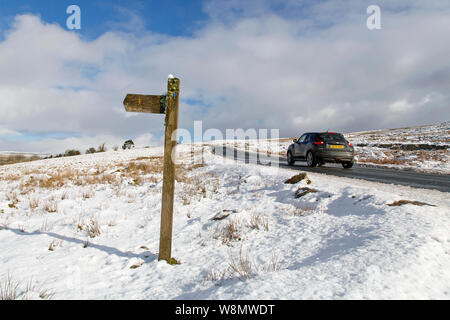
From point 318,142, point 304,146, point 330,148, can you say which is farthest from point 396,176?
point 304,146

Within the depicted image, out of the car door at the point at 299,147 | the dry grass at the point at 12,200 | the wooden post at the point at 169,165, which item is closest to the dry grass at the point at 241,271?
the wooden post at the point at 169,165

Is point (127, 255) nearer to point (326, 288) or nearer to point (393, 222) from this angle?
point (326, 288)

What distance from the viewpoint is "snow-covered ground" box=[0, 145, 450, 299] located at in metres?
2.38

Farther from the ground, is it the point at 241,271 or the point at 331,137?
the point at 331,137

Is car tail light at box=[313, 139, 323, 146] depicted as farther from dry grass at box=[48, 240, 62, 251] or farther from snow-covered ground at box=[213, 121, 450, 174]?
dry grass at box=[48, 240, 62, 251]

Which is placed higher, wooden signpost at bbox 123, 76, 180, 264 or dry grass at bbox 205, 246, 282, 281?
wooden signpost at bbox 123, 76, 180, 264

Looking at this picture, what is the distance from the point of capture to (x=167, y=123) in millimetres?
3646

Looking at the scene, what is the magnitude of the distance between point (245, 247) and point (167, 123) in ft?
7.32

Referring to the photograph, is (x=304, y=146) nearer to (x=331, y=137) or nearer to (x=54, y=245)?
(x=331, y=137)

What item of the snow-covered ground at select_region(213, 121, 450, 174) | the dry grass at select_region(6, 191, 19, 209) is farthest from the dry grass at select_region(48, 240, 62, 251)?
the snow-covered ground at select_region(213, 121, 450, 174)
